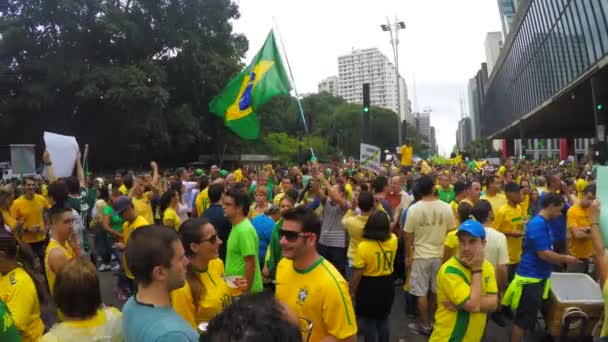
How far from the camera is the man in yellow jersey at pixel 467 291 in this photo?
346cm

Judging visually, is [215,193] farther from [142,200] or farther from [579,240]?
[579,240]

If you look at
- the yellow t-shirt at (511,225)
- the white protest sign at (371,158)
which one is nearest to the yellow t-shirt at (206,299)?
the yellow t-shirt at (511,225)

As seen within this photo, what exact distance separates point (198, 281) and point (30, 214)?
5806mm

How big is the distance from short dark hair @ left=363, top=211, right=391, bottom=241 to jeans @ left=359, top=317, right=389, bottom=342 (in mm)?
757

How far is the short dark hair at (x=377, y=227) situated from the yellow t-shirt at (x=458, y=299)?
3.57 feet

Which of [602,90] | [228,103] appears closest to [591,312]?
[228,103]

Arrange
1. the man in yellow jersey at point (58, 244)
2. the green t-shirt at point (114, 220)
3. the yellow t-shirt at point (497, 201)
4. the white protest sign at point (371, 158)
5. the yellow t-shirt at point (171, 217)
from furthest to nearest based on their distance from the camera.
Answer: the white protest sign at point (371, 158)
the green t-shirt at point (114, 220)
the yellow t-shirt at point (497, 201)
the yellow t-shirt at point (171, 217)
the man in yellow jersey at point (58, 244)

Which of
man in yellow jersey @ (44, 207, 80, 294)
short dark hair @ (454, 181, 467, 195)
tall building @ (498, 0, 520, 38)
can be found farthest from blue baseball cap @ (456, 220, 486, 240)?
tall building @ (498, 0, 520, 38)

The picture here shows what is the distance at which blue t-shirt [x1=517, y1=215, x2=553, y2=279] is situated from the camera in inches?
190

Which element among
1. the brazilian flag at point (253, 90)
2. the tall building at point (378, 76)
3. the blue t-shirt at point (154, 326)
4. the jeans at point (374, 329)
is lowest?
the jeans at point (374, 329)

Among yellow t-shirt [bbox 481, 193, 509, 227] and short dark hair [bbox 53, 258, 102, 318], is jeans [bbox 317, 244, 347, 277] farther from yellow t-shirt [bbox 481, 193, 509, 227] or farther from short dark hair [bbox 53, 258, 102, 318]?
short dark hair [bbox 53, 258, 102, 318]

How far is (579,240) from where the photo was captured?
6.52 m

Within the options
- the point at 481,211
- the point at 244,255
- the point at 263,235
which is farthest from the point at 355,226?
the point at 244,255

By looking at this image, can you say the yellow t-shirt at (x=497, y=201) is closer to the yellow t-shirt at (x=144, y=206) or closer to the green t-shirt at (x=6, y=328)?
the yellow t-shirt at (x=144, y=206)
